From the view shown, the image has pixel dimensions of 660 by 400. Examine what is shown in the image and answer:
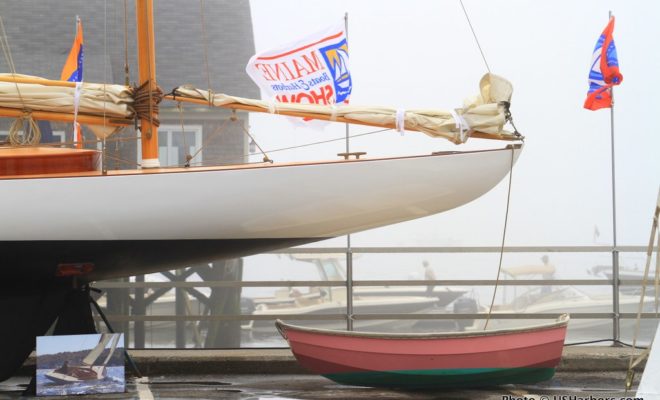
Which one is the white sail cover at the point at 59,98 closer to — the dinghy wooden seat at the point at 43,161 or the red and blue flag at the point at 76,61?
the dinghy wooden seat at the point at 43,161

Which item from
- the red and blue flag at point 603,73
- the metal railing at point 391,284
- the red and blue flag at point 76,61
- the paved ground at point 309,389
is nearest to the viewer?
the paved ground at point 309,389

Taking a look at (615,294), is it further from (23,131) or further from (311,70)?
(23,131)

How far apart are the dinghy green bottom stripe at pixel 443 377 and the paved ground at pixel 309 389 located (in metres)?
0.09

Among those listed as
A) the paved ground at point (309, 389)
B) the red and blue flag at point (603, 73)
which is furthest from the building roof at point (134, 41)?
the red and blue flag at point (603, 73)

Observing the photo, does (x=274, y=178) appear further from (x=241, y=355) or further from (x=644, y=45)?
(x=644, y=45)

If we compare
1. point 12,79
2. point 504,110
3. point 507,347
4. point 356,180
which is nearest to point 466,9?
point 504,110

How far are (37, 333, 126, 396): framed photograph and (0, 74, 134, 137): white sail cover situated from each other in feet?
5.36

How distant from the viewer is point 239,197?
6668 millimetres

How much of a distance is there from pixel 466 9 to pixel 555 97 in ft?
3.78

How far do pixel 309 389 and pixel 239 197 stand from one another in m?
1.65

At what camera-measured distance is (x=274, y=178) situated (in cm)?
663

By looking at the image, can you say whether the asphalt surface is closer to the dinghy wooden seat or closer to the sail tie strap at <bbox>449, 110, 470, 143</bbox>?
the dinghy wooden seat

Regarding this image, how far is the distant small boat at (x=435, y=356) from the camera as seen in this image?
6676 millimetres

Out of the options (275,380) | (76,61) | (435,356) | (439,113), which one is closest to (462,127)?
(439,113)
